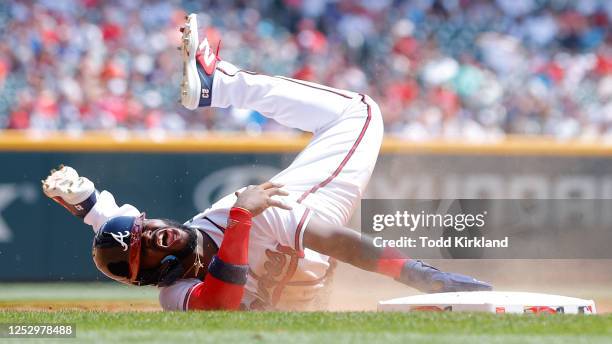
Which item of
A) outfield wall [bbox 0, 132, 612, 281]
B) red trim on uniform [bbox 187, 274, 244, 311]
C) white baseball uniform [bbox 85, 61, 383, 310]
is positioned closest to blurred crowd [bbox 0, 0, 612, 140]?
outfield wall [bbox 0, 132, 612, 281]

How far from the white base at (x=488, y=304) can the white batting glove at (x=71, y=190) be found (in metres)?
1.79

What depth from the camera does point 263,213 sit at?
581 cm

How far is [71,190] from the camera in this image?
6090mm

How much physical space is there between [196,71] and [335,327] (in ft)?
7.78

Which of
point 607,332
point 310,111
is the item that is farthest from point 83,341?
point 310,111

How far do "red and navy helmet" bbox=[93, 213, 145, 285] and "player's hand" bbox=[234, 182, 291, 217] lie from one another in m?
0.57

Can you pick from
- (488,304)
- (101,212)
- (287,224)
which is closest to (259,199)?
(287,224)

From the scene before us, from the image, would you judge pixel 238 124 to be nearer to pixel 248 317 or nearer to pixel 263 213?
pixel 263 213

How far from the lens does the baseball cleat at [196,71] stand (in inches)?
254

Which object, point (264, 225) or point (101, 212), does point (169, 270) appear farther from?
point (101, 212)

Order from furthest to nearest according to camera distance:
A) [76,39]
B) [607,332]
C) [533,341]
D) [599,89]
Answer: [599,89] → [76,39] → [607,332] → [533,341]

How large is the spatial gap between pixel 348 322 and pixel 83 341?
1178 millimetres

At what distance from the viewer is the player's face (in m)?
5.60

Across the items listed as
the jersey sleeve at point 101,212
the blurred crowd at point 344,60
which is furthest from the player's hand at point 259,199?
the blurred crowd at point 344,60
